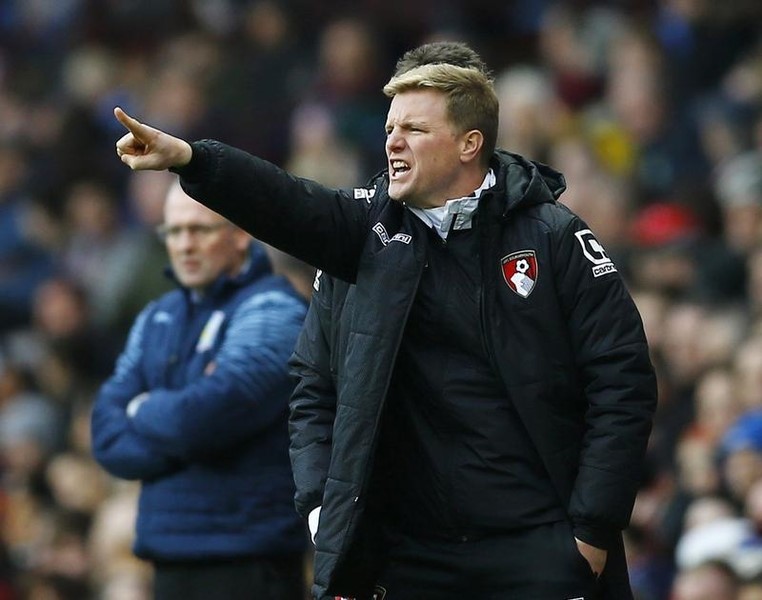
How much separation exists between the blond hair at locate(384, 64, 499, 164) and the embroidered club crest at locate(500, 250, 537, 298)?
0.95 feet

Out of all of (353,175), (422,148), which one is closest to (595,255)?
(422,148)

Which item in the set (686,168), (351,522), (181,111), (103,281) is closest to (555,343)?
(351,522)

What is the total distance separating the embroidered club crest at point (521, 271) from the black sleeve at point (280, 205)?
1.26 feet

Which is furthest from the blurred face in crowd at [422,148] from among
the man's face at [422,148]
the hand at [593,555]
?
the hand at [593,555]

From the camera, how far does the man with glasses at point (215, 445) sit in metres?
5.68

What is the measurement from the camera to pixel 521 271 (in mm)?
4586

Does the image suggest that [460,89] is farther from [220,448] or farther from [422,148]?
[220,448]

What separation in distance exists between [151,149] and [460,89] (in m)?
0.82

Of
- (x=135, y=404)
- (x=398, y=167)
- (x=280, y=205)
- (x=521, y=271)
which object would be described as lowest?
(x=135, y=404)

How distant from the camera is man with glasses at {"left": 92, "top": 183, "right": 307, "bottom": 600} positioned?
568cm

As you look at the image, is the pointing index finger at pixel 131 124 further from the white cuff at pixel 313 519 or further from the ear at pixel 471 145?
the white cuff at pixel 313 519

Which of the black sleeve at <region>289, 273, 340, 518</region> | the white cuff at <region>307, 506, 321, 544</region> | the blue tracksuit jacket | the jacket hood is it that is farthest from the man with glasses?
the jacket hood

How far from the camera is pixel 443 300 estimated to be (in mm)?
4602

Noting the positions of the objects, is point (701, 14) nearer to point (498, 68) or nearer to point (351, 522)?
point (498, 68)
